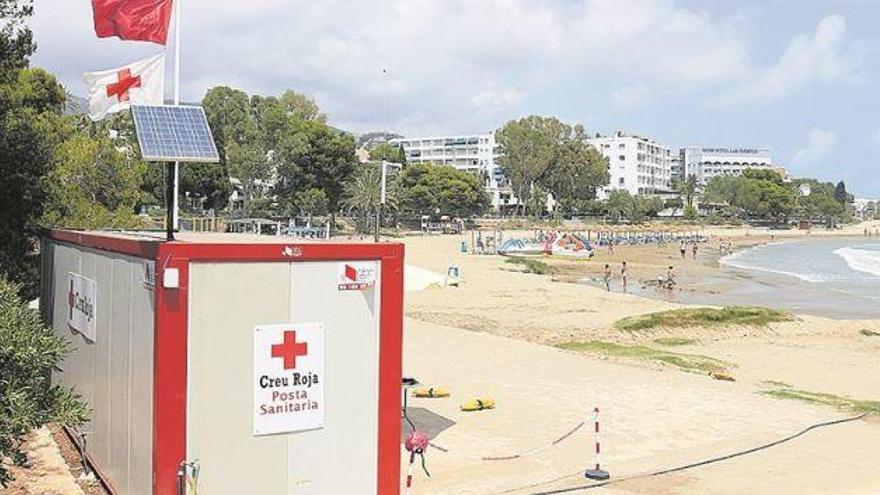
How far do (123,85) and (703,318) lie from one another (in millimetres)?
24115

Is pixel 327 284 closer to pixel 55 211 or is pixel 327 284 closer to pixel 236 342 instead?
pixel 236 342

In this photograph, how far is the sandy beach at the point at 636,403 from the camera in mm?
11961

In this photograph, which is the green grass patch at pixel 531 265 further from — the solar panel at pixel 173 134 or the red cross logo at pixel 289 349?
the red cross logo at pixel 289 349

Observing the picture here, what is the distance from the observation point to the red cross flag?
10867 mm

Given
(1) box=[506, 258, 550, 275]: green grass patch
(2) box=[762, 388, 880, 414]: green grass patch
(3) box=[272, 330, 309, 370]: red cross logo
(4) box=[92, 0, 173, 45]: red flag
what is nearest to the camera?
(3) box=[272, 330, 309, 370]: red cross logo

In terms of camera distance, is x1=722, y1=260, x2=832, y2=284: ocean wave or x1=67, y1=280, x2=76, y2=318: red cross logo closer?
x1=67, y1=280, x2=76, y2=318: red cross logo

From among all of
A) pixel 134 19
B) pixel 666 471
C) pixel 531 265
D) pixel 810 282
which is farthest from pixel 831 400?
pixel 531 265

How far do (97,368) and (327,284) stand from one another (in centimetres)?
343

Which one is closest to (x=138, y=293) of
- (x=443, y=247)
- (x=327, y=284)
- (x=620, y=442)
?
(x=327, y=284)

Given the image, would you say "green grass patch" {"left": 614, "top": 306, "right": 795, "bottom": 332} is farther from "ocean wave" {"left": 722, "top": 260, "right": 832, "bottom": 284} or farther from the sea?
"ocean wave" {"left": 722, "top": 260, "right": 832, "bottom": 284}

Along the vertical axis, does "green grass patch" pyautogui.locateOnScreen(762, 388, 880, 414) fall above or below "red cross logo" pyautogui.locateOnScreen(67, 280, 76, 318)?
below

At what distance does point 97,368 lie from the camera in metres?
10.1

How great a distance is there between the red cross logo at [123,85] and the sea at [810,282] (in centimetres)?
3408

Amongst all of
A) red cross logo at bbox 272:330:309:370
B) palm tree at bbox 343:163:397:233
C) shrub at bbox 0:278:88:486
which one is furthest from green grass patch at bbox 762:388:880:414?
palm tree at bbox 343:163:397:233
